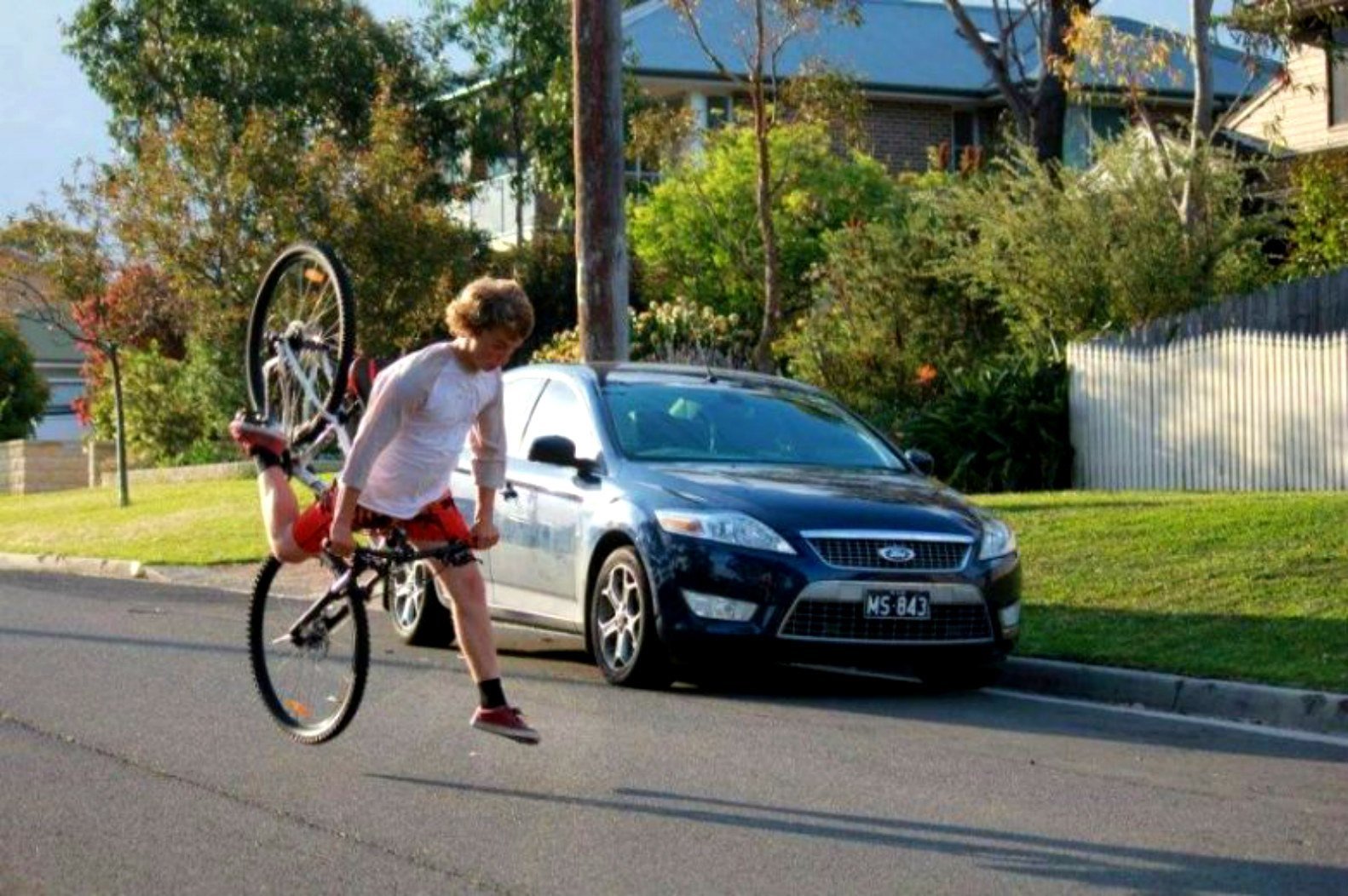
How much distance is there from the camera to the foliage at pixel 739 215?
36094 millimetres

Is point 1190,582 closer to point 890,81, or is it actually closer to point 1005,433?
point 1005,433

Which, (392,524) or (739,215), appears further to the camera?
(739,215)

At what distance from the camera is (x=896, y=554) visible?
35.4ft

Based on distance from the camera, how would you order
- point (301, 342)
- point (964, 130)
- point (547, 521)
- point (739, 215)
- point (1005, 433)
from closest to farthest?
1. point (301, 342)
2. point (547, 521)
3. point (1005, 433)
4. point (739, 215)
5. point (964, 130)

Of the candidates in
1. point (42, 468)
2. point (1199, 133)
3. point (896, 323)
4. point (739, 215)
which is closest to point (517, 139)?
point (739, 215)

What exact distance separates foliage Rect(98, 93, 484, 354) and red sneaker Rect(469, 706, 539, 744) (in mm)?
22898

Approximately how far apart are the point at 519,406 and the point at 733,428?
1461mm

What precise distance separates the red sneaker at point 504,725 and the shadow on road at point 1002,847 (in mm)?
275

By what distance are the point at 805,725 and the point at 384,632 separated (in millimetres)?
4677

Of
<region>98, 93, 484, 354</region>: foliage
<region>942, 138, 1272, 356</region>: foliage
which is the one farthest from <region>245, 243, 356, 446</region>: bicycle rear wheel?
<region>98, 93, 484, 354</region>: foliage

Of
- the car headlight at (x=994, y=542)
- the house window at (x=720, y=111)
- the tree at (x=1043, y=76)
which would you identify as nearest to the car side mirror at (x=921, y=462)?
the car headlight at (x=994, y=542)

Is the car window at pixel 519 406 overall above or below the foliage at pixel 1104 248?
below

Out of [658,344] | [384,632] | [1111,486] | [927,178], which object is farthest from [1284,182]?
[384,632]

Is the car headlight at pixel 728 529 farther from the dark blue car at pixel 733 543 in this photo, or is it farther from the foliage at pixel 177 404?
the foliage at pixel 177 404
